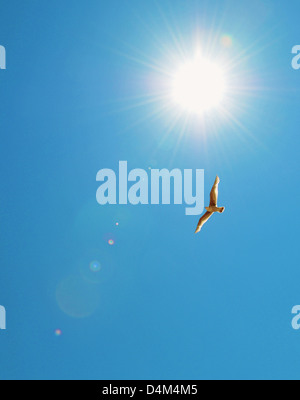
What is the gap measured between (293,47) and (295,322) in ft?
35.9

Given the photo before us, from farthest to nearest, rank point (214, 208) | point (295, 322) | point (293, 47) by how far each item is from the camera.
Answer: point (295, 322), point (293, 47), point (214, 208)

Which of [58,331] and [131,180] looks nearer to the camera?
[131,180]

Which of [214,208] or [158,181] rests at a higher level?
[158,181]

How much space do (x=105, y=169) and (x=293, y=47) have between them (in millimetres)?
8453

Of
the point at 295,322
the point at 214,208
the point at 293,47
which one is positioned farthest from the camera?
the point at 295,322

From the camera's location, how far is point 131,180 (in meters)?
14.9
